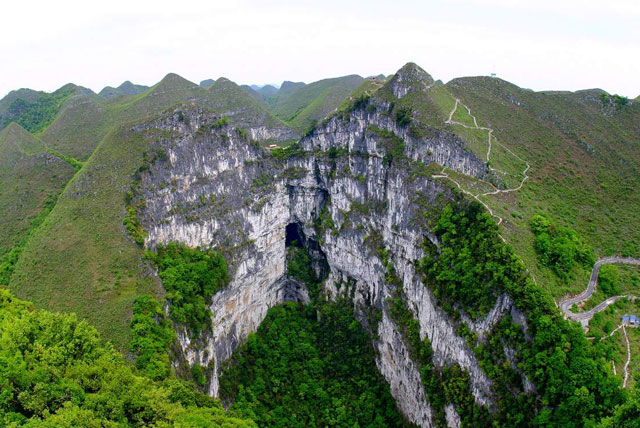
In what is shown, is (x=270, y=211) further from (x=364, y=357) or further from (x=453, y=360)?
(x=453, y=360)

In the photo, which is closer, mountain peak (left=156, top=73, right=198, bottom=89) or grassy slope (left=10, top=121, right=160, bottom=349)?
grassy slope (left=10, top=121, right=160, bottom=349)

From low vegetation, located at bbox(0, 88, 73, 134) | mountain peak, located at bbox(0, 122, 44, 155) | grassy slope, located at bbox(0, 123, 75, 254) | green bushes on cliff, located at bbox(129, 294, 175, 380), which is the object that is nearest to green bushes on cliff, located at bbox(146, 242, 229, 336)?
green bushes on cliff, located at bbox(129, 294, 175, 380)

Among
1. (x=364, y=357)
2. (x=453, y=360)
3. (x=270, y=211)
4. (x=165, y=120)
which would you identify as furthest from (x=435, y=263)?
(x=165, y=120)

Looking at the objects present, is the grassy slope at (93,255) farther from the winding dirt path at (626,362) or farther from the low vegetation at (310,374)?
the winding dirt path at (626,362)

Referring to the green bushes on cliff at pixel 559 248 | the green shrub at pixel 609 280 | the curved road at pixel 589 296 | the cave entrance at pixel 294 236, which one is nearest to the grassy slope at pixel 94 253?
the cave entrance at pixel 294 236

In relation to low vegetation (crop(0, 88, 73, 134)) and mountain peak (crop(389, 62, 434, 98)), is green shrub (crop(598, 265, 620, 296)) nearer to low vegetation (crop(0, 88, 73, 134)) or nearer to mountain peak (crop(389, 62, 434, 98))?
mountain peak (crop(389, 62, 434, 98))

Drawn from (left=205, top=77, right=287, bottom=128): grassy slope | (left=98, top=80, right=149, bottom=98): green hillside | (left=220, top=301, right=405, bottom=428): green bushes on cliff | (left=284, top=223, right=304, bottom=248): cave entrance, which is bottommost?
(left=220, top=301, right=405, bottom=428): green bushes on cliff

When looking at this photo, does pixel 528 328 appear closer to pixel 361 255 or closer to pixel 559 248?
pixel 559 248
